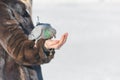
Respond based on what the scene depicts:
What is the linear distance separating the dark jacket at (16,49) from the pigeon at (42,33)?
1.1 inches

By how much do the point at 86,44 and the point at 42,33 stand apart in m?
6.19

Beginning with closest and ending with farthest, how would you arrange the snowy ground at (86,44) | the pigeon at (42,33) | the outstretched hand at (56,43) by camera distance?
1. the outstretched hand at (56,43)
2. the pigeon at (42,33)
3. the snowy ground at (86,44)

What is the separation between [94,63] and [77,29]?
315 cm

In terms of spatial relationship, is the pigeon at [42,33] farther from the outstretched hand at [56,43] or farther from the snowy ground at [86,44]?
the snowy ground at [86,44]

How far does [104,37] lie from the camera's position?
916cm

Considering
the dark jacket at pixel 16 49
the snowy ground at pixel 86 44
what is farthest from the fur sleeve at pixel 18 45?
the snowy ground at pixel 86 44

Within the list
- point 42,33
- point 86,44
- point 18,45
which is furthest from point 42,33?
point 86,44

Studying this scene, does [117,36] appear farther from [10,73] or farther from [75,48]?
[10,73]

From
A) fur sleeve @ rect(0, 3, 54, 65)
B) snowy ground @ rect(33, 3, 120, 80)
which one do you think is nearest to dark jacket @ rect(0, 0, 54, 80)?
fur sleeve @ rect(0, 3, 54, 65)

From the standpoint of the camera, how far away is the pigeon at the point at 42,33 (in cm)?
211

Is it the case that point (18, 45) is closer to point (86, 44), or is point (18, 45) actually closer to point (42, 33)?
point (42, 33)

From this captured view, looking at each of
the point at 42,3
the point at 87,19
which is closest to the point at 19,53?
the point at 87,19

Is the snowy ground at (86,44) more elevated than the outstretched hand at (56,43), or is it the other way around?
the outstretched hand at (56,43)

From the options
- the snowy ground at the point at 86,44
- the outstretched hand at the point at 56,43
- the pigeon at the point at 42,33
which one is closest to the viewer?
the outstretched hand at the point at 56,43
